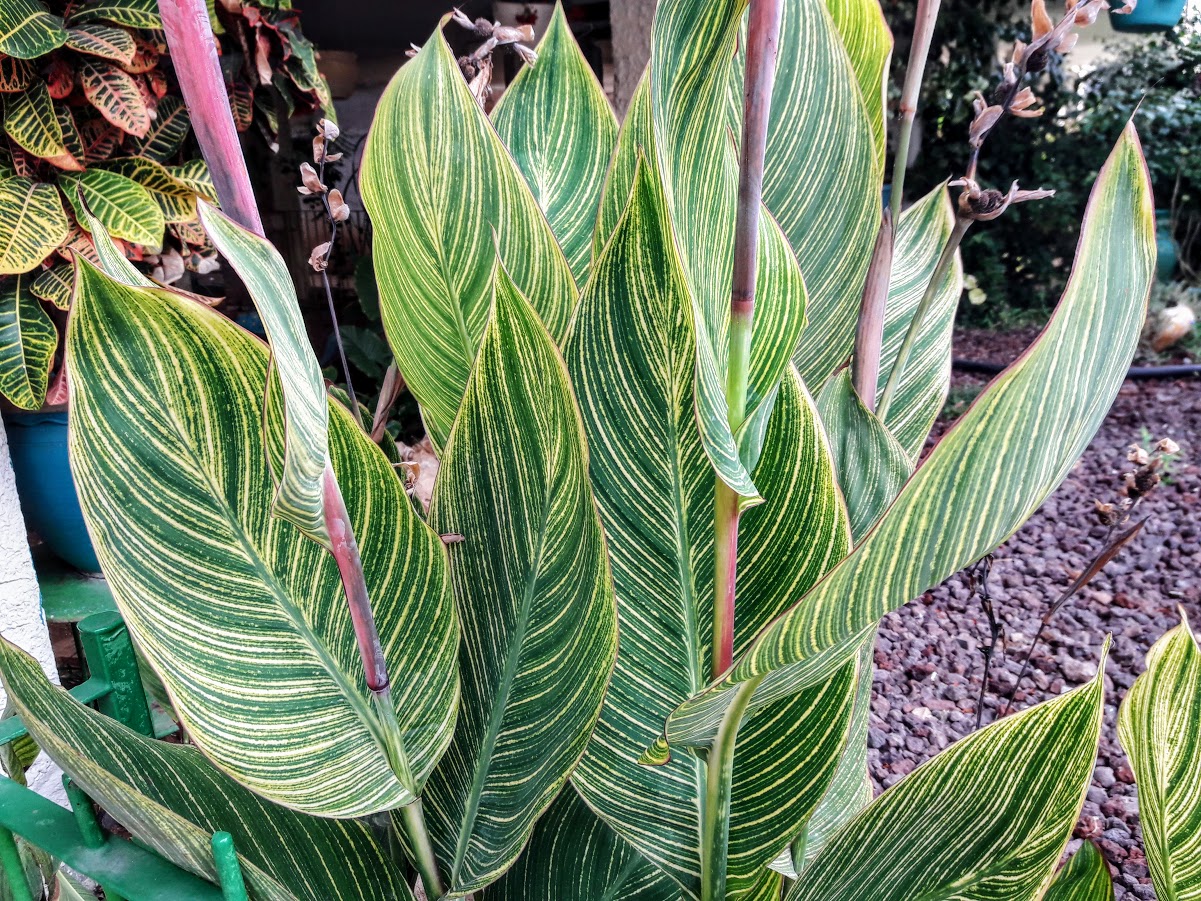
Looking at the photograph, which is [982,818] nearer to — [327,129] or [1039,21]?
[1039,21]

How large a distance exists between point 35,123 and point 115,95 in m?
0.14

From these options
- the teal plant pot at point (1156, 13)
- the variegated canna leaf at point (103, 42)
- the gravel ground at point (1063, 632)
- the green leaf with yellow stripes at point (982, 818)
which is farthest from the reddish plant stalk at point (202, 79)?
the teal plant pot at point (1156, 13)

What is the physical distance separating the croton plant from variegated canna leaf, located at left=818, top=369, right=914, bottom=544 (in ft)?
3.86

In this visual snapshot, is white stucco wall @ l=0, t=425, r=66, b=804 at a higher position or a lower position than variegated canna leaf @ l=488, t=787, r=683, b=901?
lower

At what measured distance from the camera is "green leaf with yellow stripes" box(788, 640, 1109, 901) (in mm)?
451

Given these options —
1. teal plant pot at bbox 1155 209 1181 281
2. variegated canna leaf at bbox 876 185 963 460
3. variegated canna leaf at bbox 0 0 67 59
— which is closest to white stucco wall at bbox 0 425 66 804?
variegated canna leaf at bbox 0 0 67 59

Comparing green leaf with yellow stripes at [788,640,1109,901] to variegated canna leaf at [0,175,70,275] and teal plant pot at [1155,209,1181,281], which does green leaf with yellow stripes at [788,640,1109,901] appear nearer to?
variegated canna leaf at [0,175,70,275]

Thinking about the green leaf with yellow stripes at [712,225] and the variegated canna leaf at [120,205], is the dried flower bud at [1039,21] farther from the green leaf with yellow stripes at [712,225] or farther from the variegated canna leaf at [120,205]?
the variegated canna leaf at [120,205]

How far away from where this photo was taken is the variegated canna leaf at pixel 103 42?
1.45 meters

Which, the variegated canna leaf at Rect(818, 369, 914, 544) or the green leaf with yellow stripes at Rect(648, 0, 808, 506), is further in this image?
the variegated canna leaf at Rect(818, 369, 914, 544)

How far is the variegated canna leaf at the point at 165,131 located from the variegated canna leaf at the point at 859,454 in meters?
1.67

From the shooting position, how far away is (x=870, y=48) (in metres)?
0.57

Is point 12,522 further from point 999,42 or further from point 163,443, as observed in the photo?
point 999,42

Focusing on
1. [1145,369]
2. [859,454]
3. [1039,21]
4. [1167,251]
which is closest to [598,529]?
[859,454]
